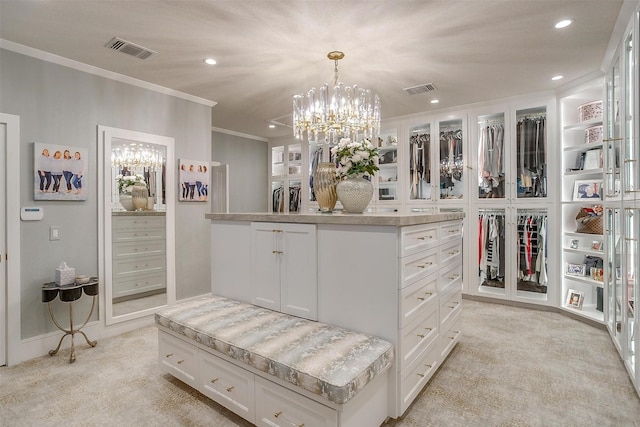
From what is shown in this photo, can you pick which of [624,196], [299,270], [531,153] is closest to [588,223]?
[531,153]

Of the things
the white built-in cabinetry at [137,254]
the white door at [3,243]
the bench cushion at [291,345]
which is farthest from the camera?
the white built-in cabinetry at [137,254]

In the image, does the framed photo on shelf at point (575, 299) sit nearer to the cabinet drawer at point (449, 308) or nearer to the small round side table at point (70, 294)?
the cabinet drawer at point (449, 308)

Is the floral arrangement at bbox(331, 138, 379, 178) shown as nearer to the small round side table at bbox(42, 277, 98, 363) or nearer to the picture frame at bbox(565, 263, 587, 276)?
the small round side table at bbox(42, 277, 98, 363)

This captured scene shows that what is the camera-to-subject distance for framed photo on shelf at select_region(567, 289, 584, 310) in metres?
3.85

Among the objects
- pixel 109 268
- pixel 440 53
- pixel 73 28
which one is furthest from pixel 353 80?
pixel 109 268

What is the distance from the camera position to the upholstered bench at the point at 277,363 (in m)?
1.57

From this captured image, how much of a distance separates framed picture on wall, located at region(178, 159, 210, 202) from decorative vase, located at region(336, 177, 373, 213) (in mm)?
2444

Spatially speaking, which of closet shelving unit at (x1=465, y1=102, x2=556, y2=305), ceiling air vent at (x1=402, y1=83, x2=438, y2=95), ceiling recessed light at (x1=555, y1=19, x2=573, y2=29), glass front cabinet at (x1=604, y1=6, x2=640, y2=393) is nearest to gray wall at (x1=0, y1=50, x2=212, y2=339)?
ceiling air vent at (x1=402, y1=83, x2=438, y2=95)

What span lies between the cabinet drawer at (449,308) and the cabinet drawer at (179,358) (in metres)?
1.79

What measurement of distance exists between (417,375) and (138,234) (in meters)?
3.16

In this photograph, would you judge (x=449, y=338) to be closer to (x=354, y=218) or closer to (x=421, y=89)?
(x=354, y=218)

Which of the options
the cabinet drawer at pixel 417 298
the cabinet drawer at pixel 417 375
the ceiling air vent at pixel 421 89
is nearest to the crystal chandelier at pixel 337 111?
the ceiling air vent at pixel 421 89

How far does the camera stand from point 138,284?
3707 millimetres

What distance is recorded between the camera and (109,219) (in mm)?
3398
